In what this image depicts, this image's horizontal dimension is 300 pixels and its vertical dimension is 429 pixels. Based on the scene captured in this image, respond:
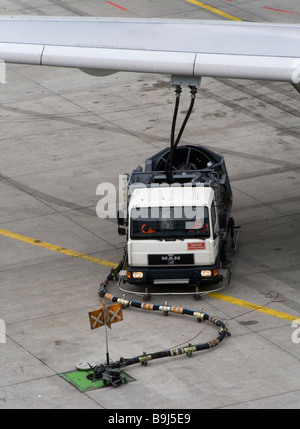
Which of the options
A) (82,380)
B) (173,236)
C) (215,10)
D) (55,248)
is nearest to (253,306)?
(173,236)

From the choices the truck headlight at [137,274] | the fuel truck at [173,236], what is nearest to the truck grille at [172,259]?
the fuel truck at [173,236]

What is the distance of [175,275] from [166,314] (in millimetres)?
1245

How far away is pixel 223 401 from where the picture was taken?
71.0ft

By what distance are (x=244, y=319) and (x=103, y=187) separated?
10.2m

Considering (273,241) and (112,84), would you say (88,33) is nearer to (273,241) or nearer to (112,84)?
(273,241)

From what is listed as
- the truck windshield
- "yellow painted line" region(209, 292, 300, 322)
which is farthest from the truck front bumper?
the truck windshield

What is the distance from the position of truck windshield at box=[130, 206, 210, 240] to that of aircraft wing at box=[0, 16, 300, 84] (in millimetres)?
A: 3594

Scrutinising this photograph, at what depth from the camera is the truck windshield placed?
2655cm

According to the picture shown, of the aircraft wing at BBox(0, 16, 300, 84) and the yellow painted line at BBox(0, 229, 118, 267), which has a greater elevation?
the aircraft wing at BBox(0, 16, 300, 84)

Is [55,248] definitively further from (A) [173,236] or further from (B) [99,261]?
(A) [173,236]

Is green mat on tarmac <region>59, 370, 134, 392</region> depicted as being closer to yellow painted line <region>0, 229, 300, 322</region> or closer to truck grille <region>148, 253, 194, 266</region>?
truck grille <region>148, 253, 194, 266</region>

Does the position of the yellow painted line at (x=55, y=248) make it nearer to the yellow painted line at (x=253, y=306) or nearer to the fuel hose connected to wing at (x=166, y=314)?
the fuel hose connected to wing at (x=166, y=314)

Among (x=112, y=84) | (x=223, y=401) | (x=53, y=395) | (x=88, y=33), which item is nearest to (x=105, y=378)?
(x=53, y=395)

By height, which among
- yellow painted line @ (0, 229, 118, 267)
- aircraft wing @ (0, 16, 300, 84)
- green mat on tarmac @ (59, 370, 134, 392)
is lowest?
yellow painted line @ (0, 229, 118, 267)
